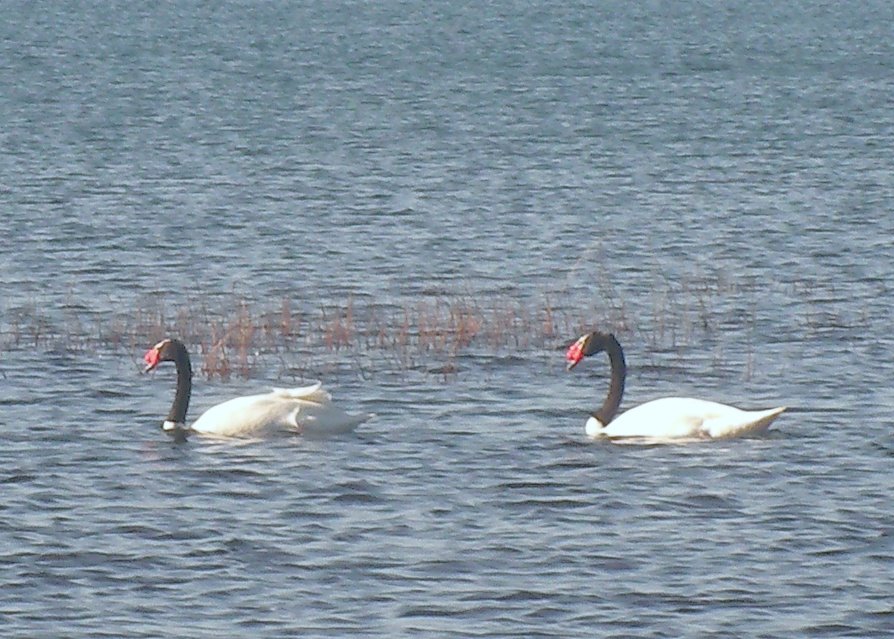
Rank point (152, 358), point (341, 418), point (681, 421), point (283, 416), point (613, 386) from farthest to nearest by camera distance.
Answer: point (152, 358), point (613, 386), point (341, 418), point (283, 416), point (681, 421)

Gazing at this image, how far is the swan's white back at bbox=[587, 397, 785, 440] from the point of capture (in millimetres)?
24234

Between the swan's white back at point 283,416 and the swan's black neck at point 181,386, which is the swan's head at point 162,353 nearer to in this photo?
the swan's black neck at point 181,386

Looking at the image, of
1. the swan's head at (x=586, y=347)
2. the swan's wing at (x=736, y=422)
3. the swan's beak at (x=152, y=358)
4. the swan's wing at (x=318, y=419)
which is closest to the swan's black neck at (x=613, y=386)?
the swan's head at (x=586, y=347)

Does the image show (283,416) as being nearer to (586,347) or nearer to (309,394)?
(309,394)

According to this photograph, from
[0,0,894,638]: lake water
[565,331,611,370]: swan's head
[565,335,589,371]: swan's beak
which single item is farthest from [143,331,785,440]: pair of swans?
[565,335,589,371]: swan's beak

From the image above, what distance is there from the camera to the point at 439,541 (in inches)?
805

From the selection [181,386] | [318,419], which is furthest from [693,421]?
[181,386]

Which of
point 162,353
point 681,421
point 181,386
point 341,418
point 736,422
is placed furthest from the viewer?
point 162,353

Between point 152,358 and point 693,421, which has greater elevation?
point 152,358

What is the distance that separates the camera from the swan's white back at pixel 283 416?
24.7m

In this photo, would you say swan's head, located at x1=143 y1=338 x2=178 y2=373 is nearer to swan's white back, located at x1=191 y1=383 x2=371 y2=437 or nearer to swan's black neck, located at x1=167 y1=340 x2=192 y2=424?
swan's black neck, located at x1=167 y1=340 x2=192 y2=424

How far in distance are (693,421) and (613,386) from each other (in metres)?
1.61

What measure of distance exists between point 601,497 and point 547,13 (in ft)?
360

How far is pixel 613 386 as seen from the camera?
25.7 meters
